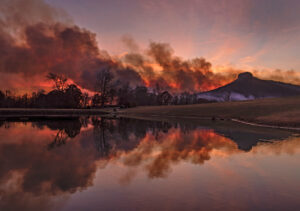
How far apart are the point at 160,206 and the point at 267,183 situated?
5.05 metres

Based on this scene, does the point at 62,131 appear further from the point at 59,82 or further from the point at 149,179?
the point at 59,82

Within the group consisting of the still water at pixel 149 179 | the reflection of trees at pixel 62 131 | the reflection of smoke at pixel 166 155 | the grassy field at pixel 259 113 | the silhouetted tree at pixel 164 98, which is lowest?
the reflection of trees at pixel 62 131

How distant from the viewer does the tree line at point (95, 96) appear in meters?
104

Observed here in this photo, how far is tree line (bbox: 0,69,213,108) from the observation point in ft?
340

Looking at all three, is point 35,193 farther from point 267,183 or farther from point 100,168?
point 267,183

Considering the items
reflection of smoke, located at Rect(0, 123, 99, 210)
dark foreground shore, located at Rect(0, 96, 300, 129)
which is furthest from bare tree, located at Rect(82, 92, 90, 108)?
reflection of smoke, located at Rect(0, 123, 99, 210)

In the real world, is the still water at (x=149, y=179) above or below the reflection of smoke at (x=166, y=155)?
above

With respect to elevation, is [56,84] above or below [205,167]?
above

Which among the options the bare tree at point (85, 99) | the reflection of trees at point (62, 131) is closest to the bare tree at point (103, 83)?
the bare tree at point (85, 99)

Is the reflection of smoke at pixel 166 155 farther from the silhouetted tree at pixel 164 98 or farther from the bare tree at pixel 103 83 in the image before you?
the silhouetted tree at pixel 164 98

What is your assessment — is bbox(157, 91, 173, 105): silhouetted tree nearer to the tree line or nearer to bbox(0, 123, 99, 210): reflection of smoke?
the tree line

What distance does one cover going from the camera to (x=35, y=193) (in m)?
7.90

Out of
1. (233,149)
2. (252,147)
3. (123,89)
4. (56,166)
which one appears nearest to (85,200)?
(56,166)

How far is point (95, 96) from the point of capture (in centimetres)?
11550
